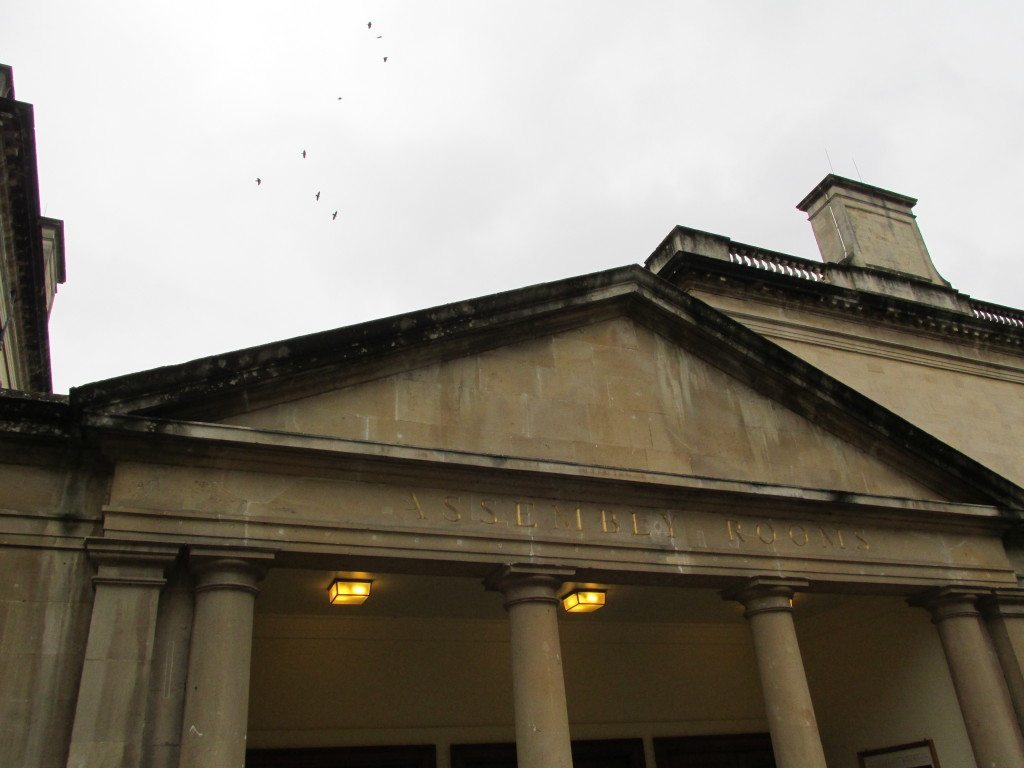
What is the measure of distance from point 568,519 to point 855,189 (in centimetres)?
1749

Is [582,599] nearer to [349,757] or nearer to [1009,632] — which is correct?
[349,757]

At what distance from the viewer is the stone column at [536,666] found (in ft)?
27.3

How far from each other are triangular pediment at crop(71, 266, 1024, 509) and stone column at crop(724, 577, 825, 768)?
4.40ft

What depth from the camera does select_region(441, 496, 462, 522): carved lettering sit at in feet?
29.5

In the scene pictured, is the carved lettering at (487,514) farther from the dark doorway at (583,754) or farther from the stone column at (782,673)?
the dark doorway at (583,754)

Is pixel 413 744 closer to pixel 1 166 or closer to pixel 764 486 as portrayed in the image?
pixel 764 486

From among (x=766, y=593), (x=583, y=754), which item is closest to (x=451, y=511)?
(x=766, y=593)

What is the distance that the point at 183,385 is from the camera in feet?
27.3

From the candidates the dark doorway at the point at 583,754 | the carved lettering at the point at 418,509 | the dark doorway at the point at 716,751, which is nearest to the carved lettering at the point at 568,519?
the carved lettering at the point at 418,509

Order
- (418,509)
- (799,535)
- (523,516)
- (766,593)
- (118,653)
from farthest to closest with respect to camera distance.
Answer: (799,535) < (766,593) < (523,516) < (418,509) < (118,653)

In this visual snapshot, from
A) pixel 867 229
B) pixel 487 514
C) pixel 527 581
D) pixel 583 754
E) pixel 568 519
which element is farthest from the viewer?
pixel 867 229

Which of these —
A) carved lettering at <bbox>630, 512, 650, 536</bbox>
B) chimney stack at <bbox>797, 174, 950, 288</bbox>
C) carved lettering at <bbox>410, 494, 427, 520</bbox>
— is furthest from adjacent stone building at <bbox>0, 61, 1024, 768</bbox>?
chimney stack at <bbox>797, 174, 950, 288</bbox>

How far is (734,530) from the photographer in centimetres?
1036

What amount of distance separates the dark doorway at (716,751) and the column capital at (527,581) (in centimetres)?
512
